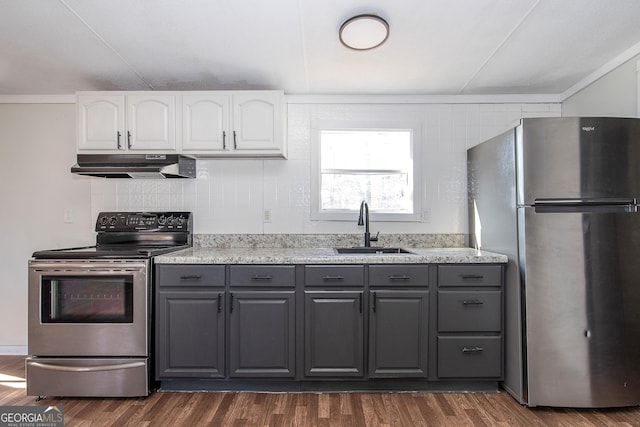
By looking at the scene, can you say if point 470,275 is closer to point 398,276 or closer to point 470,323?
point 470,323

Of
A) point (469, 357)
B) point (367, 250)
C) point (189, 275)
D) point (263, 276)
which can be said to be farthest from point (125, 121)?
point (469, 357)

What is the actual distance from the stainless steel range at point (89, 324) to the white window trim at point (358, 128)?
1.38 m

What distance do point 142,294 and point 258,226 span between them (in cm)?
106

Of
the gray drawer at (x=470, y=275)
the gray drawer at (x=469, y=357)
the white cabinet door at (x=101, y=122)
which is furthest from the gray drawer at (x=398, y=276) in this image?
the white cabinet door at (x=101, y=122)

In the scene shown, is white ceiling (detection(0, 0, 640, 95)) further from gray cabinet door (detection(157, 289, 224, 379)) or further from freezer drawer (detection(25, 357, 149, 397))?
freezer drawer (detection(25, 357, 149, 397))

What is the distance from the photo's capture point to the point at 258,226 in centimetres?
304

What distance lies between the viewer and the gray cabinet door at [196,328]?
232 centimetres

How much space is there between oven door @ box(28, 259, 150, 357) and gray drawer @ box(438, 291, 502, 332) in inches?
75.5

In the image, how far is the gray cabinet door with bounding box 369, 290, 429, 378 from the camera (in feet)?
7.60

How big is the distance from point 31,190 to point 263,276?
2308 mm

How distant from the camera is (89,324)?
226cm

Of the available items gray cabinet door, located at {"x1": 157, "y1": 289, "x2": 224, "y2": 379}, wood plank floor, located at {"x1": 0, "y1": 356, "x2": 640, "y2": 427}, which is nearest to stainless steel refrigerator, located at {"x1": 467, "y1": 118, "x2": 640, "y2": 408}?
wood plank floor, located at {"x1": 0, "y1": 356, "x2": 640, "y2": 427}

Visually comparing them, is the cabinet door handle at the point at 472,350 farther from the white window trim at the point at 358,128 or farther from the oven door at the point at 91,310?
the oven door at the point at 91,310

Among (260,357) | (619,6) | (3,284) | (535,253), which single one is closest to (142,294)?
(260,357)
